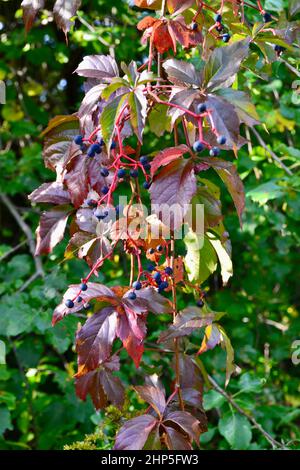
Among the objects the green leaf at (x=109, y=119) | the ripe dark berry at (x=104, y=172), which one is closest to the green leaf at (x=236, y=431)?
the ripe dark berry at (x=104, y=172)

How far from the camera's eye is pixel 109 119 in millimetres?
897

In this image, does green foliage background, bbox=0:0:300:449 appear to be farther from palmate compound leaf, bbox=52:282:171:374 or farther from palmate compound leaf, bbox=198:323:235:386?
palmate compound leaf, bbox=52:282:171:374

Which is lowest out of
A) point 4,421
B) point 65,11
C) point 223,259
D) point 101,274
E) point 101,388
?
point 4,421

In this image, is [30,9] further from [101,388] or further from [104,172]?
[101,388]

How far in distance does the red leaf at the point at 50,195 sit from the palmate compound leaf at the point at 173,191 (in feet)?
0.87

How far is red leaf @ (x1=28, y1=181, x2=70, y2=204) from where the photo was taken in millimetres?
1132

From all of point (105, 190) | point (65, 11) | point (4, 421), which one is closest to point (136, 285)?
point (105, 190)

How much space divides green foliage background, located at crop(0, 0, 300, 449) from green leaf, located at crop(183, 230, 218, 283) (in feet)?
1.98

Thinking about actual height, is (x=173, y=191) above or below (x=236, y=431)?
above

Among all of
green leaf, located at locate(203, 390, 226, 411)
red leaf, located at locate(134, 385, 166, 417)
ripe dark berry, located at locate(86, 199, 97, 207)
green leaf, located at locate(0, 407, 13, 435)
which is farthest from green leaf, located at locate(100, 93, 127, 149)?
green leaf, located at locate(0, 407, 13, 435)

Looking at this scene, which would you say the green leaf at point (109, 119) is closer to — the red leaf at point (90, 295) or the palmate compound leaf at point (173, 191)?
the palmate compound leaf at point (173, 191)

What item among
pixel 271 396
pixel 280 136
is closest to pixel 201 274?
pixel 280 136

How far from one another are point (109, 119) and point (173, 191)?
133mm

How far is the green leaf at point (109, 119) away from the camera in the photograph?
0.89m
